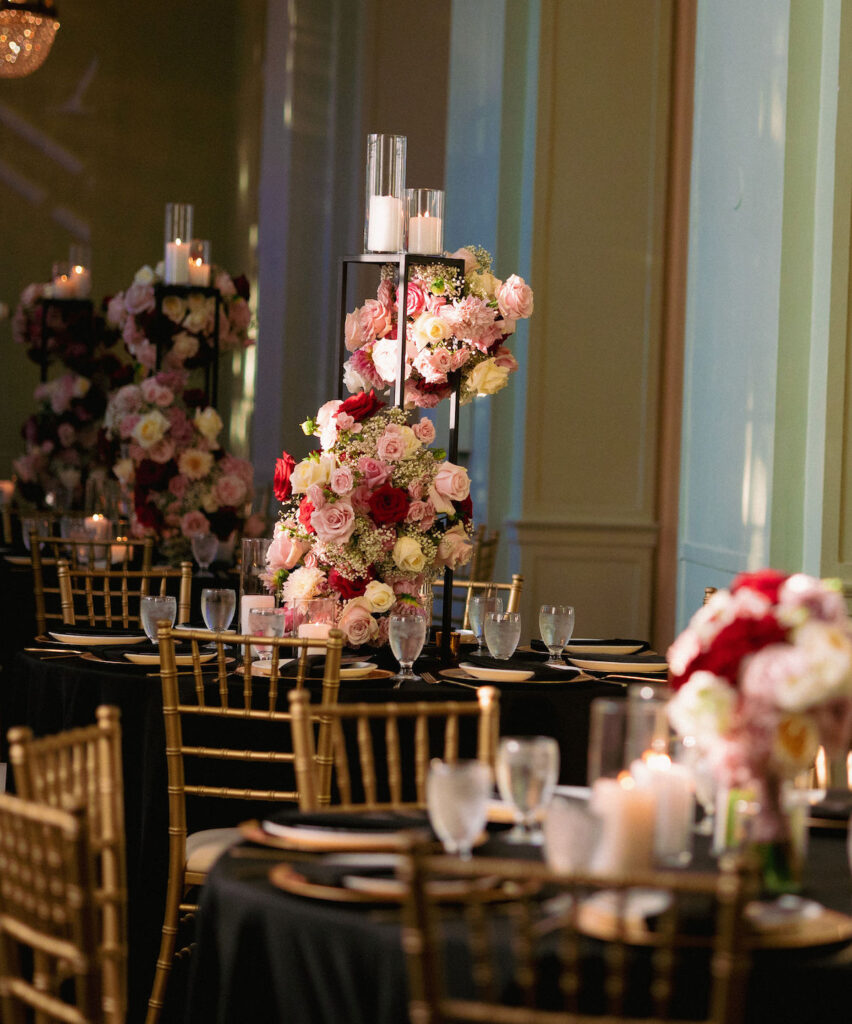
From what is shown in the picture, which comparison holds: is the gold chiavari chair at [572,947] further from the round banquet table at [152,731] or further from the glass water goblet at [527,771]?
the round banquet table at [152,731]

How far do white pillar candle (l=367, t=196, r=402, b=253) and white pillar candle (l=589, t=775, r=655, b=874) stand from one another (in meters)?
2.29

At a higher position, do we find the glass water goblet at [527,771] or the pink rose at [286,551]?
the pink rose at [286,551]

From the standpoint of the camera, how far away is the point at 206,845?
3.19 m

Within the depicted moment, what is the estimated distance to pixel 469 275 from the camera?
3.86 m

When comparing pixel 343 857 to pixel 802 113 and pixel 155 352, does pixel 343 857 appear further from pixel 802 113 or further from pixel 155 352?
pixel 155 352

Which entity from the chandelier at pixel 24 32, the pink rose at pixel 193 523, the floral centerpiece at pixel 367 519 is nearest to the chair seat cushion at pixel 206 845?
the floral centerpiece at pixel 367 519

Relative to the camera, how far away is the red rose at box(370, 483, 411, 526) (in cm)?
364

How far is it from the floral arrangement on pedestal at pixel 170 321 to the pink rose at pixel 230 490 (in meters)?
0.52

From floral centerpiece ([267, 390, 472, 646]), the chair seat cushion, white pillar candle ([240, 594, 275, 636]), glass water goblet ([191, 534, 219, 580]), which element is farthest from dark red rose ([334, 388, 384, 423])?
glass water goblet ([191, 534, 219, 580])

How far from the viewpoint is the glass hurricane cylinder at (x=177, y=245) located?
6.01 metres

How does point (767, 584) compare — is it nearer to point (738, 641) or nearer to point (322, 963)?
point (738, 641)

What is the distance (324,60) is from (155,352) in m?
A: 2.84

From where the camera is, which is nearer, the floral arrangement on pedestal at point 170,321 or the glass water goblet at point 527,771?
the glass water goblet at point 527,771

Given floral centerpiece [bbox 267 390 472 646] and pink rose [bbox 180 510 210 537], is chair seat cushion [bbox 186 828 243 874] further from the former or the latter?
pink rose [bbox 180 510 210 537]
